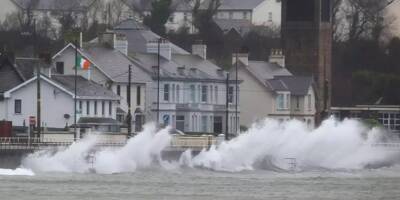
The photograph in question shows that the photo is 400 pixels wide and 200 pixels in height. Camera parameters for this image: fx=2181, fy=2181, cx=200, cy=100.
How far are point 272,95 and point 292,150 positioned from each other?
44935 millimetres

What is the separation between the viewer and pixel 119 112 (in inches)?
5901

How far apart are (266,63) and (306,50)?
5.53 metres

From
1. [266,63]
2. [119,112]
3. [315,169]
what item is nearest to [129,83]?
[119,112]

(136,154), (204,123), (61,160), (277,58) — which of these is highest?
(277,58)

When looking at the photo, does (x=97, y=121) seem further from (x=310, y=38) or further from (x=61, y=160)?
(x=310, y=38)

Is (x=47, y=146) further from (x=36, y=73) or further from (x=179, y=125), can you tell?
(x=179, y=125)

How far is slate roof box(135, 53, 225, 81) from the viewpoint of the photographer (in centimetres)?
15988

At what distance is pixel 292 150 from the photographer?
126938 millimetres

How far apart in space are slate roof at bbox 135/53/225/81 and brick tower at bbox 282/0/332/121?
17290 mm

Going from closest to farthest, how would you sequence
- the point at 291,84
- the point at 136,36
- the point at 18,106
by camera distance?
the point at 18,106
the point at 291,84
the point at 136,36

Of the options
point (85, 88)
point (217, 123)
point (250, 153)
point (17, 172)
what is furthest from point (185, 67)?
point (17, 172)

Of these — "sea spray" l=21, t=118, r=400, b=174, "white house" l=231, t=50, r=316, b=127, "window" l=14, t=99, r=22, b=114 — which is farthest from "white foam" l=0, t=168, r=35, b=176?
"white house" l=231, t=50, r=316, b=127

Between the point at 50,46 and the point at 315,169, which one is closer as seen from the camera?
the point at 315,169

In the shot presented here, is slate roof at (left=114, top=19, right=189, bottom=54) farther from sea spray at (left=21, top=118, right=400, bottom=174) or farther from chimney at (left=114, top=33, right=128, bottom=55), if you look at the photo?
sea spray at (left=21, top=118, right=400, bottom=174)
